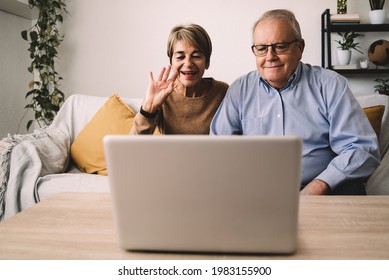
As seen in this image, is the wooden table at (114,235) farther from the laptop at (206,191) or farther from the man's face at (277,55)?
the man's face at (277,55)

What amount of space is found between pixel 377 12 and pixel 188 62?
2043 millimetres

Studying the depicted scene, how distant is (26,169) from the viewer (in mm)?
2049

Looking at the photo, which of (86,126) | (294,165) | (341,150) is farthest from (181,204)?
(86,126)

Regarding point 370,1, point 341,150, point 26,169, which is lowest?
point 26,169

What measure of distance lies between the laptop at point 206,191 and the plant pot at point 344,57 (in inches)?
113

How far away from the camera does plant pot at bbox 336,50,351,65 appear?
3.14 meters

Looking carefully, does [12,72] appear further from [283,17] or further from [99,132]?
[283,17]

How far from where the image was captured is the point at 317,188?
141cm

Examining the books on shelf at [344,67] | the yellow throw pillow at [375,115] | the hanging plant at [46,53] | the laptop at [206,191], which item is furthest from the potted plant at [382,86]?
the laptop at [206,191]

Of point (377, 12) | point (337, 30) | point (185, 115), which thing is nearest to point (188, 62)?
point (185, 115)

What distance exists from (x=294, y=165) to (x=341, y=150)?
107 cm

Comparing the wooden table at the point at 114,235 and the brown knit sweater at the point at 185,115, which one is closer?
the wooden table at the point at 114,235

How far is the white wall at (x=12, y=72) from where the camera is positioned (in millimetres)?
3188
